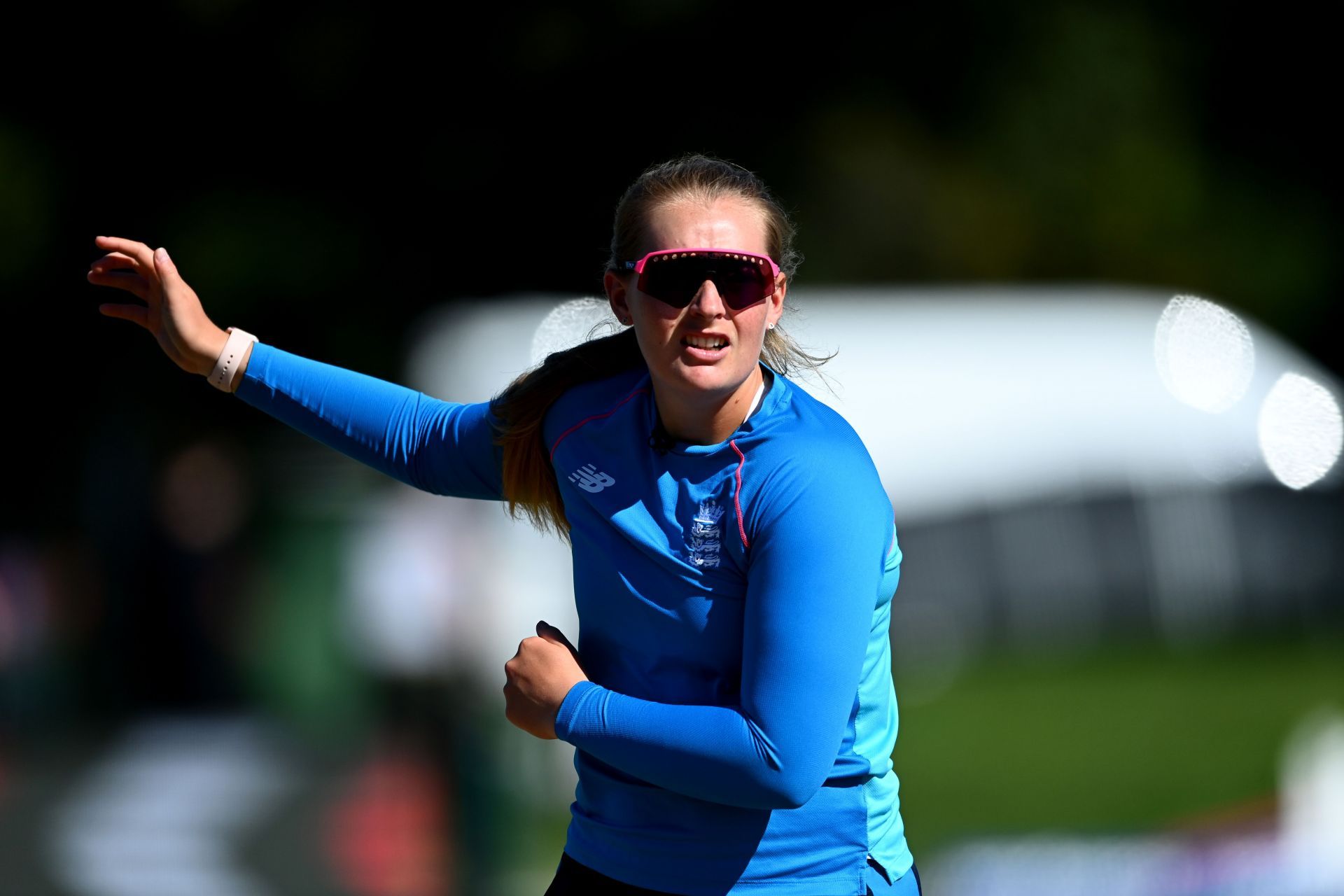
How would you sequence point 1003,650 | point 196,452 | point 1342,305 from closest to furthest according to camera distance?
point 196,452 → point 1003,650 → point 1342,305

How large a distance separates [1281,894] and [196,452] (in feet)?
25.9

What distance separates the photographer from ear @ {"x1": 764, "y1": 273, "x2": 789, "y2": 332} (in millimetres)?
2338

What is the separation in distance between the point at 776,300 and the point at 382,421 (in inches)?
27.5

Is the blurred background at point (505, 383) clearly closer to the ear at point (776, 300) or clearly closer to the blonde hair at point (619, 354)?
the blonde hair at point (619, 354)

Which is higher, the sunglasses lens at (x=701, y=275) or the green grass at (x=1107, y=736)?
the sunglasses lens at (x=701, y=275)

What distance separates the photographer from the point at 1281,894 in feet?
18.5

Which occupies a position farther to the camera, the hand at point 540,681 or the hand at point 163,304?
the hand at point 163,304

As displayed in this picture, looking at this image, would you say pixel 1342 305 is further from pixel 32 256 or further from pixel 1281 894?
pixel 1281 894

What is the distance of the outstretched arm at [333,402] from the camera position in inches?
103

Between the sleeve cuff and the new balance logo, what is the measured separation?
0.29 metres

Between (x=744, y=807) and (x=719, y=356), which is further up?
(x=719, y=356)

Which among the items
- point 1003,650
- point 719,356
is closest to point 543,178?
point 1003,650

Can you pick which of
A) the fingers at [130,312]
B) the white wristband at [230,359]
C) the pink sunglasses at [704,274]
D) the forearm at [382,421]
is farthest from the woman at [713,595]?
the fingers at [130,312]

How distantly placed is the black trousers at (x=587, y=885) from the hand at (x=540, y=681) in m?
0.21
